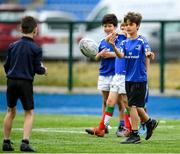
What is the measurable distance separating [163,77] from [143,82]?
1075 centimetres

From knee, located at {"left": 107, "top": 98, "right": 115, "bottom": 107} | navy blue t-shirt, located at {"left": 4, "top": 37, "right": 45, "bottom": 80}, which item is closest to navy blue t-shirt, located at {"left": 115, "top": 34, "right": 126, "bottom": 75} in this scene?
knee, located at {"left": 107, "top": 98, "right": 115, "bottom": 107}

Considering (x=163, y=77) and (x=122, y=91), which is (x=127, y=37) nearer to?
(x=122, y=91)

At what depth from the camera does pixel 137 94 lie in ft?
40.3

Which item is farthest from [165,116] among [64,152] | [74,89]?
[64,152]

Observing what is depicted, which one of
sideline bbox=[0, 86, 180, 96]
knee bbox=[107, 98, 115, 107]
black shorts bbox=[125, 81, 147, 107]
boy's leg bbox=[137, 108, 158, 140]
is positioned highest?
black shorts bbox=[125, 81, 147, 107]

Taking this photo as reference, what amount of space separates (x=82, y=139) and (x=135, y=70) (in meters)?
1.26

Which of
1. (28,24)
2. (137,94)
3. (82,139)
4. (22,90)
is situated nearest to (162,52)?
(82,139)

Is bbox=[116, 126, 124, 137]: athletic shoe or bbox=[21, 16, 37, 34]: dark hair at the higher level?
bbox=[21, 16, 37, 34]: dark hair

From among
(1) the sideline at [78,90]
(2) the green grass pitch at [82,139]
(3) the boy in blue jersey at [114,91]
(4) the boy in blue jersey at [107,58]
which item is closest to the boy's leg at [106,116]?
(3) the boy in blue jersey at [114,91]

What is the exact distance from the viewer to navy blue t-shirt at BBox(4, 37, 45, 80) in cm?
1119

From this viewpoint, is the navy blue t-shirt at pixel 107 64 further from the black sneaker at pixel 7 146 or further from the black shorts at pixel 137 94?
the black sneaker at pixel 7 146

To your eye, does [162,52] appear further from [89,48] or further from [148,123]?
[148,123]

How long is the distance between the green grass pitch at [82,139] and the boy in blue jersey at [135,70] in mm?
288

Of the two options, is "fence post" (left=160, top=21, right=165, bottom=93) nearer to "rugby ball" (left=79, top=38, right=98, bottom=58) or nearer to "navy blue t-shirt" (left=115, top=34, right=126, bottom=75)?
"rugby ball" (left=79, top=38, right=98, bottom=58)
